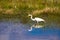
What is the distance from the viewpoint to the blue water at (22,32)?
189cm

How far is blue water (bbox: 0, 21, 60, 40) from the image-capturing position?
74.5 inches

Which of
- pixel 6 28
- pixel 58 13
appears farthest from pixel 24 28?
pixel 58 13

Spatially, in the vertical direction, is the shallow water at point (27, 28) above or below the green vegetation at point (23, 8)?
below

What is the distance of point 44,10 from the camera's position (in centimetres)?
194

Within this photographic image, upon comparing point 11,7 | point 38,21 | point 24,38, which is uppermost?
point 11,7

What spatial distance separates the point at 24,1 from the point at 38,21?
0.21 m

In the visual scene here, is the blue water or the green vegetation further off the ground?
the green vegetation

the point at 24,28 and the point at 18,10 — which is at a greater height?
the point at 18,10

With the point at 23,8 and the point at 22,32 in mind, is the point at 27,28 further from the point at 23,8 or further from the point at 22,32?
the point at 23,8

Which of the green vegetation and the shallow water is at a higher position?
the green vegetation

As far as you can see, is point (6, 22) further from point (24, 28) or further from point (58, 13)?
point (58, 13)

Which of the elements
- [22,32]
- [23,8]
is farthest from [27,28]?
[23,8]

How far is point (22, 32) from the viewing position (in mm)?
1907

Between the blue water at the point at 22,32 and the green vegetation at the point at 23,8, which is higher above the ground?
the green vegetation at the point at 23,8
